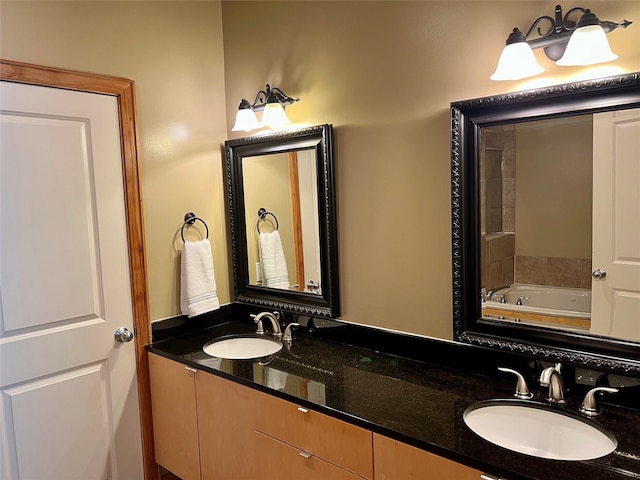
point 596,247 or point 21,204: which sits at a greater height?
point 21,204

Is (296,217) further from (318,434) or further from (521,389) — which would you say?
(521,389)

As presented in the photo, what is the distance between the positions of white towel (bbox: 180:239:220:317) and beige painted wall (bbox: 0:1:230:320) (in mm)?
67

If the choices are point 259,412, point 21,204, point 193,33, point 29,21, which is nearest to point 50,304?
point 21,204

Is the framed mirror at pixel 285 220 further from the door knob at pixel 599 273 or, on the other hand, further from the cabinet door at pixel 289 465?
the door knob at pixel 599 273

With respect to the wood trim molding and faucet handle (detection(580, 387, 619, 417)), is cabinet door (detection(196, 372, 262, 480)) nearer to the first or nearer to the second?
the wood trim molding

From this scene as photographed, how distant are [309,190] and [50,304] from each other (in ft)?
4.01

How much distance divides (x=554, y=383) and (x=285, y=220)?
1395mm

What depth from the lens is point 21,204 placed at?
193 centimetres

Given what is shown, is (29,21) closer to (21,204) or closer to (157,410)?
(21,204)

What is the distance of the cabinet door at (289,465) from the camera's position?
5.27 ft

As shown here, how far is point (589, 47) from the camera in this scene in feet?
4.52

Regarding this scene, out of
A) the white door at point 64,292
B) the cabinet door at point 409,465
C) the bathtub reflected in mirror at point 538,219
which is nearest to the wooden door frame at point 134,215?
the white door at point 64,292

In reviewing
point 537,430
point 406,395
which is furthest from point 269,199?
point 537,430

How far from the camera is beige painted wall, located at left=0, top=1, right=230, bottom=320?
6.67 ft
